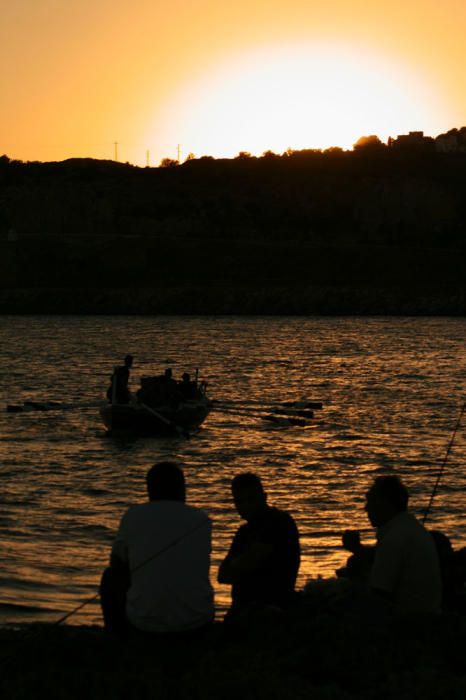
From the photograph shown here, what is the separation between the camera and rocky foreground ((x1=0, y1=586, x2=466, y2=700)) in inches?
278

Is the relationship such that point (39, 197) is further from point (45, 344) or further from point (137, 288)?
point (45, 344)

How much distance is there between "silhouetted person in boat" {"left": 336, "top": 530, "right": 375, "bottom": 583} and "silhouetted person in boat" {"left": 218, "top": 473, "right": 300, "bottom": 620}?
0.95 meters

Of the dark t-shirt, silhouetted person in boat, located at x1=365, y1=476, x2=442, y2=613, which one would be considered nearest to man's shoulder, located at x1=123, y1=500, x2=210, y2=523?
the dark t-shirt

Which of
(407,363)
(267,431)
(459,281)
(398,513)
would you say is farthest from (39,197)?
(398,513)

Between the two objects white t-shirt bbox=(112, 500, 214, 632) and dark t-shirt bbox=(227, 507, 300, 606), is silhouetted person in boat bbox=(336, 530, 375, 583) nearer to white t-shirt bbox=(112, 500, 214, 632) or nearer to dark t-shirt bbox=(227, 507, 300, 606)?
dark t-shirt bbox=(227, 507, 300, 606)

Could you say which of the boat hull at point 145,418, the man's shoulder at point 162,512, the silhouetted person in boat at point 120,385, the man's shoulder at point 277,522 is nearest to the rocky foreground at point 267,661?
the man's shoulder at point 277,522

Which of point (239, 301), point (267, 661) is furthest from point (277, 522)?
point (239, 301)

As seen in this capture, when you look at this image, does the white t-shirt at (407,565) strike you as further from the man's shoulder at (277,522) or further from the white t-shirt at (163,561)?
the white t-shirt at (163,561)

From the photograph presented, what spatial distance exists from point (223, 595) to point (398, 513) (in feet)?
17.5

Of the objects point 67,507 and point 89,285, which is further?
point 89,285

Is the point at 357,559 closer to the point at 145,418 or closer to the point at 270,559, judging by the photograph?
the point at 270,559

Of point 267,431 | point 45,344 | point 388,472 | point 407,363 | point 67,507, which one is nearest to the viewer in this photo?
point 67,507

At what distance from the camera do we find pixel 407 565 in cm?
865

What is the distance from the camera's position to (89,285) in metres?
124
